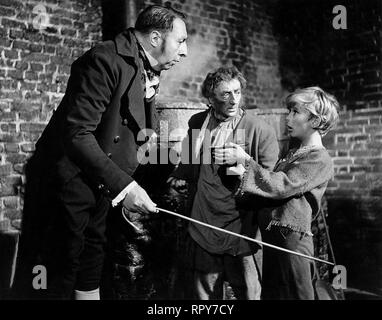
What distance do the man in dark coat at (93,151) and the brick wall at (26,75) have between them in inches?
34.1

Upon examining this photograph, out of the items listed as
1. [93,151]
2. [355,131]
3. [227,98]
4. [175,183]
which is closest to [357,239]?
[355,131]

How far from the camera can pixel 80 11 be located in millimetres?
4066

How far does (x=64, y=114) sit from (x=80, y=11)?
1.84 meters

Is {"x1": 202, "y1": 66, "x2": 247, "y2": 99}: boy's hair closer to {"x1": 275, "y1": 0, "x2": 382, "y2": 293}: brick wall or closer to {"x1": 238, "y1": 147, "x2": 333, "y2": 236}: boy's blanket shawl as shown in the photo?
{"x1": 238, "y1": 147, "x2": 333, "y2": 236}: boy's blanket shawl

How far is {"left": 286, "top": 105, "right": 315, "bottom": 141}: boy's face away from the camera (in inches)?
104

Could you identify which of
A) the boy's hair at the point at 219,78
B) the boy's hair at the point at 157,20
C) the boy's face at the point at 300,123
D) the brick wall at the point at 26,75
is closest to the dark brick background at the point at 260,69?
the brick wall at the point at 26,75

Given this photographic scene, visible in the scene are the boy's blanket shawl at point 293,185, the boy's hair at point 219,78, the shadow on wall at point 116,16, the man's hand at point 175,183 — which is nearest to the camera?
the boy's blanket shawl at point 293,185

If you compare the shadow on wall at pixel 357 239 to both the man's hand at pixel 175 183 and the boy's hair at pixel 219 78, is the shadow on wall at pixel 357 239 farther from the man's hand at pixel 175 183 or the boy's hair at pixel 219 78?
the boy's hair at pixel 219 78

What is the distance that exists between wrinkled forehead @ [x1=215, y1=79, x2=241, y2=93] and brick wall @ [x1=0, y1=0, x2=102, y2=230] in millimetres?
1688

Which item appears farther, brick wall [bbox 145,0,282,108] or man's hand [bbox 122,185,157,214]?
brick wall [bbox 145,0,282,108]

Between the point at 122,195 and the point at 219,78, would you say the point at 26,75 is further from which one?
the point at 122,195

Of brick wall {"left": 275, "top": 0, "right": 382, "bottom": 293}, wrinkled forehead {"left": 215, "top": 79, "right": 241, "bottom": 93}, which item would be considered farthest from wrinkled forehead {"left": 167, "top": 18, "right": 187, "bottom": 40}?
brick wall {"left": 275, "top": 0, "right": 382, "bottom": 293}

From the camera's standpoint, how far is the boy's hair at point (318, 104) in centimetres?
264

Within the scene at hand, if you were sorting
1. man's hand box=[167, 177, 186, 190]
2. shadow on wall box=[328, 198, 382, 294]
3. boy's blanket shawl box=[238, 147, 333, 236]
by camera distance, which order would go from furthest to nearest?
shadow on wall box=[328, 198, 382, 294]
man's hand box=[167, 177, 186, 190]
boy's blanket shawl box=[238, 147, 333, 236]
